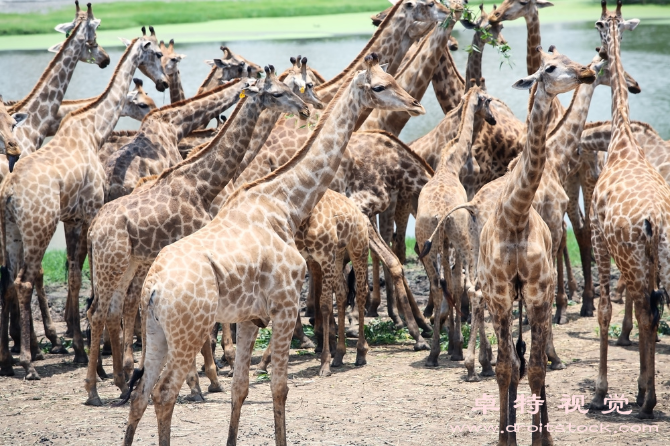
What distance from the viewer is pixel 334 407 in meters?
7.94

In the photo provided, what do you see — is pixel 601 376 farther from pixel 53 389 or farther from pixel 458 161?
pixel 53 389

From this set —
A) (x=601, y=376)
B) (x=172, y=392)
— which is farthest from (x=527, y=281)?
(x=172, y=392)

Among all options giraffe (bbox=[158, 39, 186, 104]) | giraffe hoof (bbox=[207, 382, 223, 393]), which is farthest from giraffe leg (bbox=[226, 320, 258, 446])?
giraffe (bbox=[158, 39, 186, 104])

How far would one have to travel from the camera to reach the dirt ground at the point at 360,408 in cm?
718

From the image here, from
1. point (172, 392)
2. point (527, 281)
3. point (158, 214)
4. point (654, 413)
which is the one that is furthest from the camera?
point (158, 214)

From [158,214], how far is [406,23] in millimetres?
4345

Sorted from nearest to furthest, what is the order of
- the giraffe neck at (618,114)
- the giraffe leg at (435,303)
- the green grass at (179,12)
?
the giraffe neck at (618,114) → the giraffe leg at (435,303) → the green grass at (179,12)

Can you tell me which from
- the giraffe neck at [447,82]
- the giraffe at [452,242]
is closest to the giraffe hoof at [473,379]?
the giraffe at [452,242]

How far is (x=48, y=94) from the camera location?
10.9m

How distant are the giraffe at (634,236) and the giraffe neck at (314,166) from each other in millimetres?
2352

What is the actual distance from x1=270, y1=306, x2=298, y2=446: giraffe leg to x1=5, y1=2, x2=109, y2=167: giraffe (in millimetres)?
5200

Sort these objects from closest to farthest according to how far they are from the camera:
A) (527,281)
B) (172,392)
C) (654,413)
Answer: (172,392)
(527,281)
(654,413)

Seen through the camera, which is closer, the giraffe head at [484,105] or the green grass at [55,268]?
the giraffe head at [484,105]

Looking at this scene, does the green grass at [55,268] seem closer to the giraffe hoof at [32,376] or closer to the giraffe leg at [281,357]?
the giraffe hoof at [32,376]
